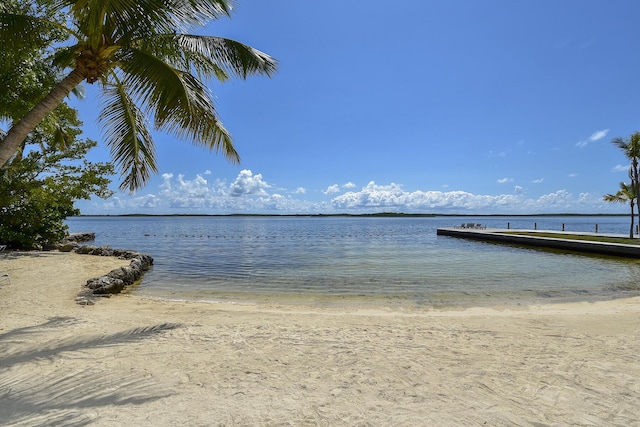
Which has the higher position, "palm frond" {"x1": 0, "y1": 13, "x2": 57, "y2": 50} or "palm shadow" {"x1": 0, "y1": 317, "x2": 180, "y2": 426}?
"palm frond" {"x1": 0, "y1": 13, "x2": 57, "y2": 50}

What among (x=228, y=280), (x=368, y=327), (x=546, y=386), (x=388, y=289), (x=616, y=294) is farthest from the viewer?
(x=228, y=280)

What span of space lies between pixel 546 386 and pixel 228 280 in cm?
1085

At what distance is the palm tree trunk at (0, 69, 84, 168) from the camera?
16.9ft

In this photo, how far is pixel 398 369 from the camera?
15.1ft

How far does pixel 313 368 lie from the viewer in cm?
464

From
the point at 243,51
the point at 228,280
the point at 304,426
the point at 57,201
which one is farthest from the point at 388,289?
the point at 57,201

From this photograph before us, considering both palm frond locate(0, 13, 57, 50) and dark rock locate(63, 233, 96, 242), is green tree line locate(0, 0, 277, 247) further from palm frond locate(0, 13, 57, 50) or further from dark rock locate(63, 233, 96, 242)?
dark rock locate(63, 233, 96, 242)

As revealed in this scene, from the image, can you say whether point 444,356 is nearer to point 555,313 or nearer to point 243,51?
point 555,313

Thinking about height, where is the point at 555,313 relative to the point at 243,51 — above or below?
below

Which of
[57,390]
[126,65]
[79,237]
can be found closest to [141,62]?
[126,65]

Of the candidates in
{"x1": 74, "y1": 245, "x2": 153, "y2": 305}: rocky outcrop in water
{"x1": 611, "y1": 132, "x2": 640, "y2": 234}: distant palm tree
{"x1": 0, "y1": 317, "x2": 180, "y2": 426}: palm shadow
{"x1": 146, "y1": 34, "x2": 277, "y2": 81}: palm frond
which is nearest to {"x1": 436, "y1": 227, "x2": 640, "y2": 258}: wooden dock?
{"x1": 611, "y1": 132, "x2": 640, "y2": 234}: distant palm tree

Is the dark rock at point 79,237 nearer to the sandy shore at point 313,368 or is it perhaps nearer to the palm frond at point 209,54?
the sandy shore at point 313,368

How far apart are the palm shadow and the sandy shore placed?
0.06 feet

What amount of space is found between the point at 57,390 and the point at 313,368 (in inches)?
108
